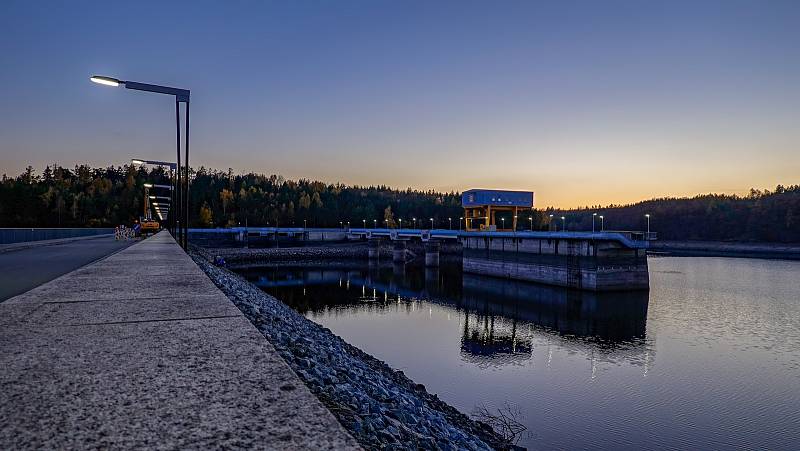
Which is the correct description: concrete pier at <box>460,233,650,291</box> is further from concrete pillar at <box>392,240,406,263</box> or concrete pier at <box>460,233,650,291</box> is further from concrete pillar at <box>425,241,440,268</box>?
concrete pillar at <box>392,240,406,263</box>

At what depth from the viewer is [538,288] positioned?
57.3 metres

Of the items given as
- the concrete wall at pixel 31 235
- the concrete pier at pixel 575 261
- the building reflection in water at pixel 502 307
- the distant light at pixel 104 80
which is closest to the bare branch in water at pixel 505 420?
the building reflection in water at pixel 502 307

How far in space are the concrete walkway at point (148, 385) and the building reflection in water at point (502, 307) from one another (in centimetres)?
1918

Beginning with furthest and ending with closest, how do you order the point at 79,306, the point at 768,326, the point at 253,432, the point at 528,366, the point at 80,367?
the point at 768,326 → the point at 528,366 → the point at 79,306 → the point at 80,367 → the point at 253,432

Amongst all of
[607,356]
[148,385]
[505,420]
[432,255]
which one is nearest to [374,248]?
[432,255]

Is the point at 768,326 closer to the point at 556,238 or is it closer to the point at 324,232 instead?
the point at 556,238

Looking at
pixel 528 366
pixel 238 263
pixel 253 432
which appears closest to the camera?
pixel 253 432

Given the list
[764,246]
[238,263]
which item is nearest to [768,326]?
[238,263]

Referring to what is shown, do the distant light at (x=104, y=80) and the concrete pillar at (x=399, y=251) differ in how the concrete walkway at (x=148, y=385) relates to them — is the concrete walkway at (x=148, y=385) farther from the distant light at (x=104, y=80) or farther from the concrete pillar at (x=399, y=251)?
the concrete pillar at (x=399, y=251)

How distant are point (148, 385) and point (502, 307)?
41.7 metres

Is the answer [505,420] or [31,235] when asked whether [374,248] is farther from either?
[505,420]

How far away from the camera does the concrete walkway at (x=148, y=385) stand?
11.5ft

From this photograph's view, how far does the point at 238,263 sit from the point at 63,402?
333ft

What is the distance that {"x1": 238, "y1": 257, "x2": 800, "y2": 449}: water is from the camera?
1580cm
